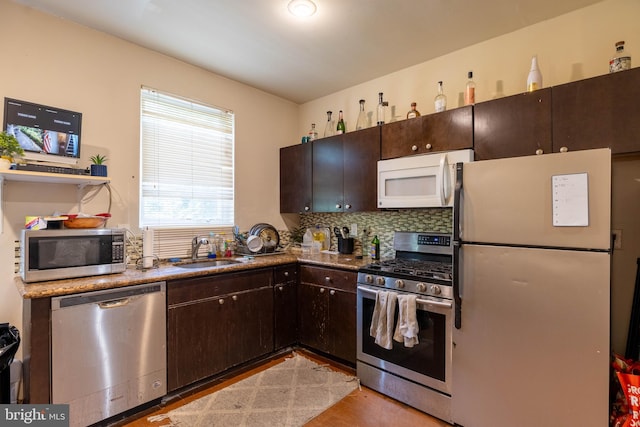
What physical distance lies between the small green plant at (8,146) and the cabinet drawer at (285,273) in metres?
1.94

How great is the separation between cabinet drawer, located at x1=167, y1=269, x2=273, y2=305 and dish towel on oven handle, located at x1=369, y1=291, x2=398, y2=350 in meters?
1.02

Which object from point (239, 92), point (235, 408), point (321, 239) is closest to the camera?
point (235, 408)

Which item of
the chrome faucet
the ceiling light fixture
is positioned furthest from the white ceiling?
the chrome faucet

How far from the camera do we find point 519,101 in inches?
81.0

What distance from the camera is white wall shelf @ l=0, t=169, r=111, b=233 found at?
6.08ft

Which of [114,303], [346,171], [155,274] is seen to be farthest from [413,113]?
[114,303]

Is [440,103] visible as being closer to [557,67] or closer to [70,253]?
[557,67]

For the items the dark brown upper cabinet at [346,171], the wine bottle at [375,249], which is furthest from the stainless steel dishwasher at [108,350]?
the wine bottle at [375,249]

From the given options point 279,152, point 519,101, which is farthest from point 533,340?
point 279,152

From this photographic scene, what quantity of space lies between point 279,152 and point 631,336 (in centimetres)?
337

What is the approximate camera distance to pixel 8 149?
6.09 feet

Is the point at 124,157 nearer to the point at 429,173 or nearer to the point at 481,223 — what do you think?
the point at 429,173

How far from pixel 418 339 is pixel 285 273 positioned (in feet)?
4.33

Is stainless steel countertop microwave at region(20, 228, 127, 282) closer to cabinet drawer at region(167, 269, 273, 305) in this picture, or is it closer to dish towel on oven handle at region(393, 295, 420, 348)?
cabinet drawer at region(167, 269, 273, 305)
